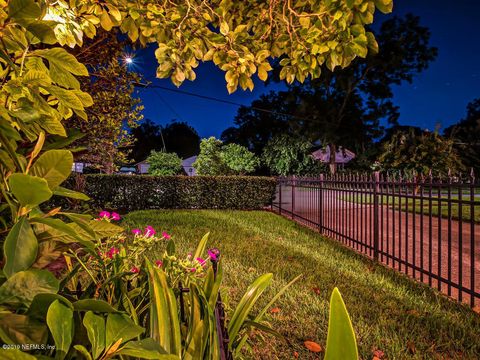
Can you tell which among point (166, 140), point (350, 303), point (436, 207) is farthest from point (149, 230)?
point (166, 140)

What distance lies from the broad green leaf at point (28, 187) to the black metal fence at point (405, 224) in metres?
3.91

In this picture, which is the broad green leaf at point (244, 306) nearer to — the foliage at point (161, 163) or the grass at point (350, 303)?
the grass at point (350, 303)

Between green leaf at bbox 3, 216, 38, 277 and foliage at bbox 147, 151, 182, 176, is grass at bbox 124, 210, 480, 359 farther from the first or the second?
foliage at bbox 147, 151, 182, 176

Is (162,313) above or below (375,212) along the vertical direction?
above

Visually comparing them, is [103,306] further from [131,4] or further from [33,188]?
[131,4]

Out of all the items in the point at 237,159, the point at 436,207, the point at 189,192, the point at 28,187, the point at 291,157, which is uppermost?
the point at 291,157

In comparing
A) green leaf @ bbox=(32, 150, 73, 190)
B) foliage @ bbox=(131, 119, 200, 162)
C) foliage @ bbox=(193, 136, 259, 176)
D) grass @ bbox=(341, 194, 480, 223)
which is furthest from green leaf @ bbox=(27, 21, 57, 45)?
foliage @ bbox=(131, 119, 200, 162)

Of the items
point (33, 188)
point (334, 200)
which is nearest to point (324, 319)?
point (33, 188)

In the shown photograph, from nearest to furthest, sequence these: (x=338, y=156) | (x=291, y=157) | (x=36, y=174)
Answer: (x=36, y=174) → (x=291, y=157) → (x=338, y=156)

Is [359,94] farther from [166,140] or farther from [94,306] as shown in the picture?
[166,140]

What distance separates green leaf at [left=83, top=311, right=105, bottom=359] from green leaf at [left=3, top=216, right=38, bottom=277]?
0.17 m

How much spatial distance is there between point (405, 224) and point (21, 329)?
5.43 meters

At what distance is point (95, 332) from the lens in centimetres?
68

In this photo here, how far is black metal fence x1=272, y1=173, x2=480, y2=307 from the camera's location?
3.94 m
